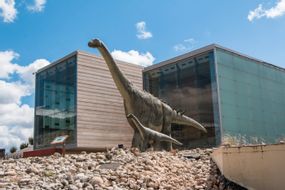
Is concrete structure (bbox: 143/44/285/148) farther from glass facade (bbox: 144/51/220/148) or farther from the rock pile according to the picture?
the rock pile

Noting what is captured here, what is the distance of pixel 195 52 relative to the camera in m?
23.7

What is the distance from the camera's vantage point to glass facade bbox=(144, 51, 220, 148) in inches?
881

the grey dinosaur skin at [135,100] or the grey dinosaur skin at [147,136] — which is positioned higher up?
the grey dinosaur skin at [135,100]

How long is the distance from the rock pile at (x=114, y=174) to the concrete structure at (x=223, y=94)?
44.6 feet

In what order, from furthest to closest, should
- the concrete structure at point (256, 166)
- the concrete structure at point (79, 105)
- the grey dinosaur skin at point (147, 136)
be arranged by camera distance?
the concrete structure at point (79, 105) < the grey dinosaur skin at point (147, 136) < the concrete structure at point (256, 166)

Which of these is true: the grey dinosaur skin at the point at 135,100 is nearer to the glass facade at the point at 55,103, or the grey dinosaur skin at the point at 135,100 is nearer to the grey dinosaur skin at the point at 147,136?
the grey dinosaur skin at the point at 147,136

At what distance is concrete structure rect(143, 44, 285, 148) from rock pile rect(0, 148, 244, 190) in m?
13.6

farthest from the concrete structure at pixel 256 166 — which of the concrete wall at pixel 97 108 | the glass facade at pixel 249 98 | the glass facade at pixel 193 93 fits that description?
the concrete wall at pixel 97 108

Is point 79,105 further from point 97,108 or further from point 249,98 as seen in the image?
point 249,98

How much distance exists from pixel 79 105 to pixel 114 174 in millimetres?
19792

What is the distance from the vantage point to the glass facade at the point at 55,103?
26248mm

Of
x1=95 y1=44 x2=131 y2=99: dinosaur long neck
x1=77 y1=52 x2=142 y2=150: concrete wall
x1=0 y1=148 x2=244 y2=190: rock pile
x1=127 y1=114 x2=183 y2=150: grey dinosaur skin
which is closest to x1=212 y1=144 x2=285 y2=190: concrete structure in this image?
x1=0 y1=148 x2=244 y2=190: rock pile

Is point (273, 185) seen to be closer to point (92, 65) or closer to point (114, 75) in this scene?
point (114, 75)

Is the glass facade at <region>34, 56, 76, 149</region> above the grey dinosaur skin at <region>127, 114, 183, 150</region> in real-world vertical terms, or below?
above
